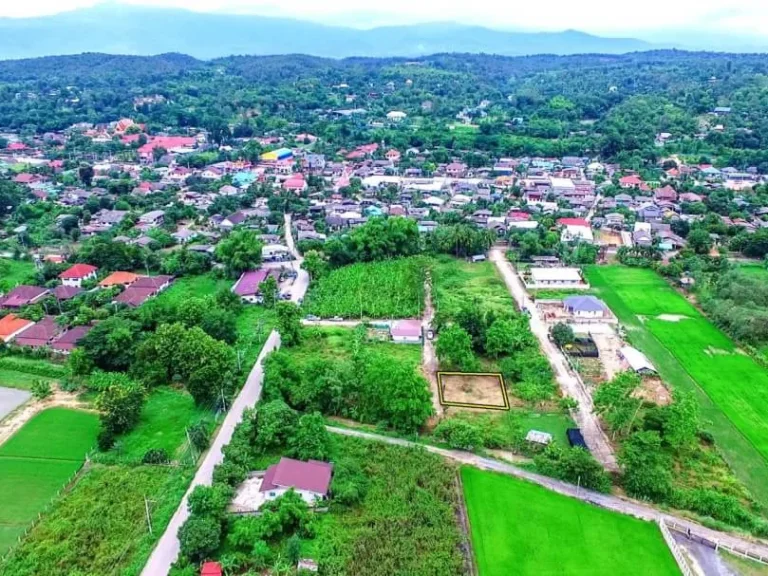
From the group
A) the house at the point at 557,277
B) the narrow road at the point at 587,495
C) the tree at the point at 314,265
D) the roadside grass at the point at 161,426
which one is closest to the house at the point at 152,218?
the tree at the point at 314,265

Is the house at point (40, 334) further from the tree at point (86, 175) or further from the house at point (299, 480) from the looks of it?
the tree at point (86, 175)

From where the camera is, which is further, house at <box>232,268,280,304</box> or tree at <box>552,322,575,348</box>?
house at <box>232,268,280,304</box>

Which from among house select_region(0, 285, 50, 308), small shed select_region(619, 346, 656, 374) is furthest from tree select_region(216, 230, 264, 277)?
small shed select_region(619, 346, 656, 374)

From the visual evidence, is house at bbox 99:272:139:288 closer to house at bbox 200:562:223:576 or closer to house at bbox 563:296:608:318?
house at bbox 200:562:223:576

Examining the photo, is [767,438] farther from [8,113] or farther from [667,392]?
[8,113]

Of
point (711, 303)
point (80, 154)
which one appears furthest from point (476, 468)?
point (80, 154)

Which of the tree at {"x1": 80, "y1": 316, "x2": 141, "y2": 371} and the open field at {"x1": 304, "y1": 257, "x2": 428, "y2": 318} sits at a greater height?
the tree at {"x1": 80, "y1": 316, "x2": 141, "y2": 371}

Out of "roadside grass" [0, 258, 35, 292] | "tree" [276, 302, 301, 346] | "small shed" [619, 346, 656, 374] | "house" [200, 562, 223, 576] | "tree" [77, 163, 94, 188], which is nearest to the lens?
"house" [200, 562, 223, 576]
